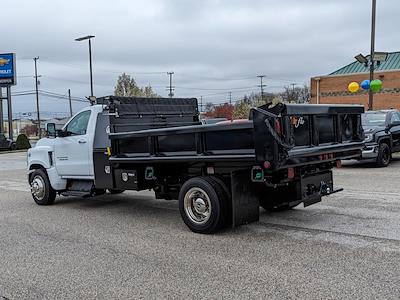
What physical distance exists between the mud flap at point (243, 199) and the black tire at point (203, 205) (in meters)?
0.17

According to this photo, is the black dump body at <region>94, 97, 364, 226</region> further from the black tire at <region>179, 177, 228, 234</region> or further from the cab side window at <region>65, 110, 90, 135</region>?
the cab side window at <region>65, 110, 90, 135</region>

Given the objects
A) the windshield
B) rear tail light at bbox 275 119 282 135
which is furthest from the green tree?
rear tail light at bbox 275 119 282 135

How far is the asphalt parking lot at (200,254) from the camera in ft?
15.6

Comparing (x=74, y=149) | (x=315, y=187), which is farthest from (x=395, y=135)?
(x=74, y=149)

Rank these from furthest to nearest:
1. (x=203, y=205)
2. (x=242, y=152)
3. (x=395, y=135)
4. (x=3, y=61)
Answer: (x=3, y=61) → (x=395, y=135) → (x=203, y=205) → (x=242, y=152)

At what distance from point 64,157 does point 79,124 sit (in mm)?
816

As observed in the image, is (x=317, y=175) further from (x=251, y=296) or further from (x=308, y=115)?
(x=251, y=296)

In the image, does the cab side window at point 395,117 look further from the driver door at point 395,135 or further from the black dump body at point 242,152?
the black dump body at point 242,152

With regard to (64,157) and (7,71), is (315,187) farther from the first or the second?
(7,71)

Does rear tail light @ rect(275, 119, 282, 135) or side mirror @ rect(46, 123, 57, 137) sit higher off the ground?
side mirror @ rect(46, 123, 57, 137)

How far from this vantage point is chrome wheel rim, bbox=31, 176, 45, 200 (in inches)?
405

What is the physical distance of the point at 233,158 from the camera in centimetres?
644

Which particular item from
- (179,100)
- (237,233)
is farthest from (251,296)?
(179,100)

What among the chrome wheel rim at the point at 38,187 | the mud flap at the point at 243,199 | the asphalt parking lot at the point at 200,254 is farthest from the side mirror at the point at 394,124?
the chrome wheel rim at the point at 38,187
